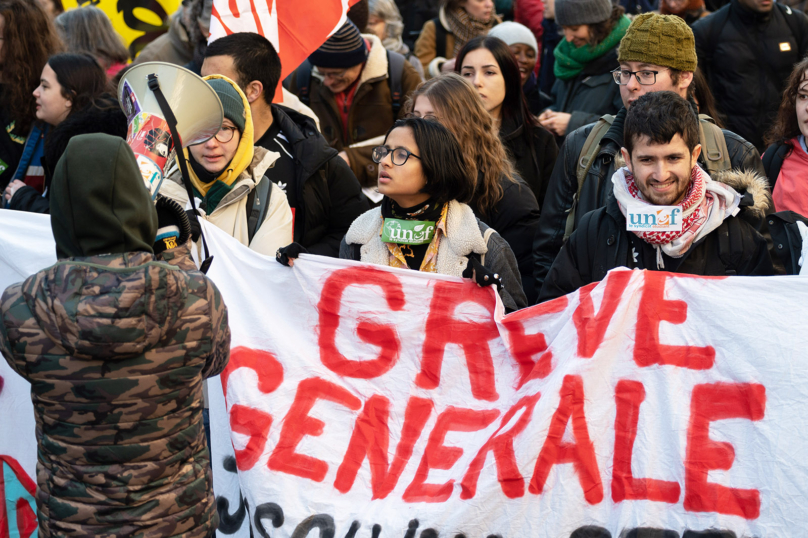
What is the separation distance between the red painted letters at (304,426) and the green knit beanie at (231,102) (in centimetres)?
122

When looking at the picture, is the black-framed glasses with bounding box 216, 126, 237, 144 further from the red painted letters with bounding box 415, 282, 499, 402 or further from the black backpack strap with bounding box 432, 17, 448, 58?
the black backpack strap with bounding box 432, 17, 448, 58

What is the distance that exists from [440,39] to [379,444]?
4821 mm

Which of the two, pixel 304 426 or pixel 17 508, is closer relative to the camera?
pixel 304 426

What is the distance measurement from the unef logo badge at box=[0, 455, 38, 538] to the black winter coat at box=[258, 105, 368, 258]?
1.60 metres

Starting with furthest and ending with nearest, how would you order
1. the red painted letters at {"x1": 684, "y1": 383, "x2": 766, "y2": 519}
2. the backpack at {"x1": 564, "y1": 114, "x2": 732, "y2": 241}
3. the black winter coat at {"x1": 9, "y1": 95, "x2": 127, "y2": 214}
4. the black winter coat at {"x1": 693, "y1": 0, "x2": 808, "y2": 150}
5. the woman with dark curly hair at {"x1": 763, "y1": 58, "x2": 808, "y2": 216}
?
1. the black winter coat at {"x1": 693, "y1": 0, "x2": 808, "y2": 150}
2. the woman with dark curly hair at {"x1": 763, "y1": 58, "x2": 808, "y2": 216}
3. the black winter coat at {"x1": 9, "y1": 95, "x2": 127, "y2": 214}
4. the backpack at {"x1": 564, "y1": 114, "x2": 732, "y2": 241}
5. the red painted letters at {"x1": 684, "y1": 383, "x2": 766, "y2": 519}

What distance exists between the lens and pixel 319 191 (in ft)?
14.0

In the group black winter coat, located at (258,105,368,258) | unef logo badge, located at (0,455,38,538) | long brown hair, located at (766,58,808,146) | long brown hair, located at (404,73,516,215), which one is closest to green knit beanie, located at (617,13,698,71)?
long brown hair, located at (766,58,808,146)

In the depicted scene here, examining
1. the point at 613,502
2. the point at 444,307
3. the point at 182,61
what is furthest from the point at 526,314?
the point at 182,61

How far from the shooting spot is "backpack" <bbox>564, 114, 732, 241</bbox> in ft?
12.3

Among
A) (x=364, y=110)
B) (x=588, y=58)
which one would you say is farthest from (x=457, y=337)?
(x=588, y=58)

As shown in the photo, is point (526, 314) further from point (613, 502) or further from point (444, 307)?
point (613, 502)

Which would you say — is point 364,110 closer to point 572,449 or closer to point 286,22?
point 286,22

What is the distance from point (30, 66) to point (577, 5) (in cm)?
330

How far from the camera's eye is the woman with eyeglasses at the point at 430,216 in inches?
136
